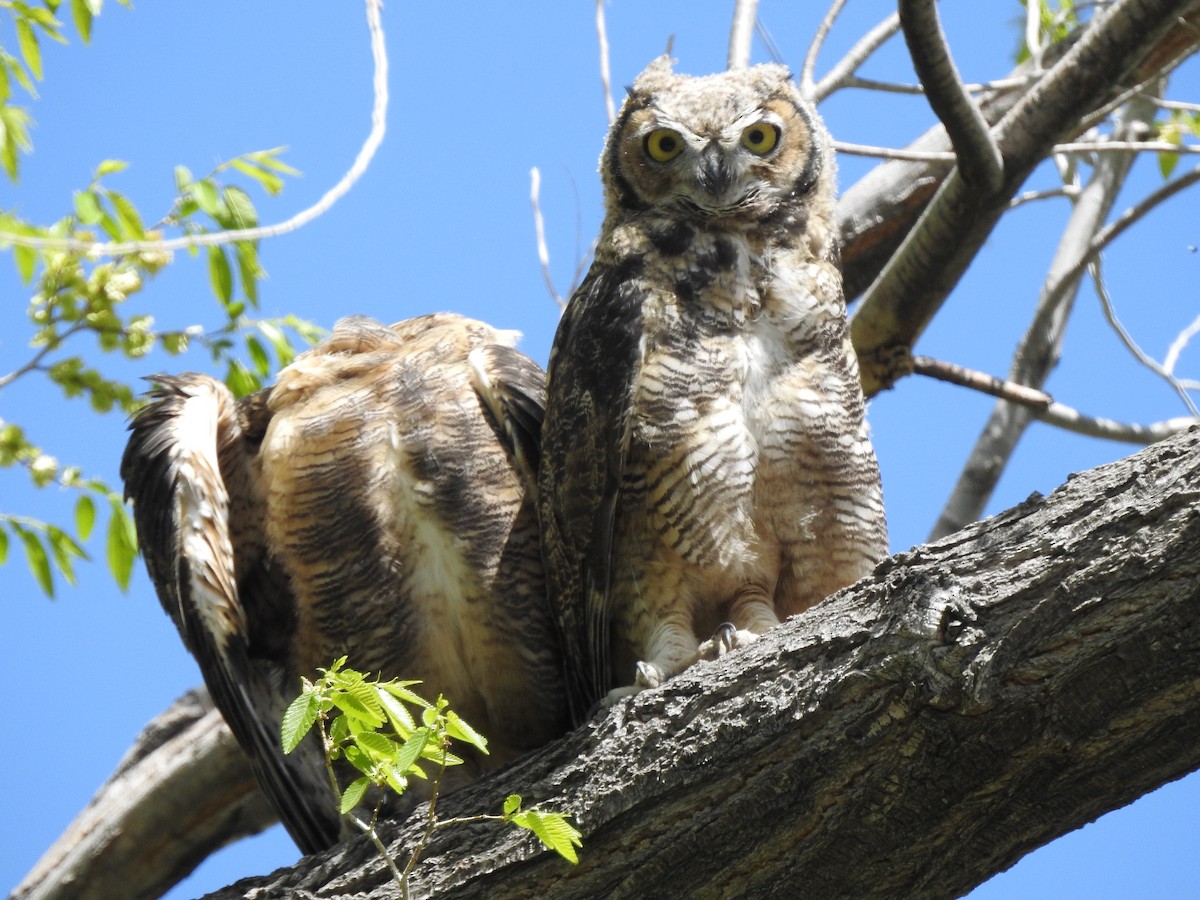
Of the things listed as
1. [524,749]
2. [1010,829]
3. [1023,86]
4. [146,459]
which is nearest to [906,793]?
[1010,829]

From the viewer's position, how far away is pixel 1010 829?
2.48m

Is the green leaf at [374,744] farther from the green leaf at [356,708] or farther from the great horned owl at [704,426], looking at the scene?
the great horned owl at [704,426]

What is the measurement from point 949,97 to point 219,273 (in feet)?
7.57

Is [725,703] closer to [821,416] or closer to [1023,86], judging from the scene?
[821,416]

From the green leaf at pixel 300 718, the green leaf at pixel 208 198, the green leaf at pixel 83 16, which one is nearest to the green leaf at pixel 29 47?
the green leaf at pixel 83 16

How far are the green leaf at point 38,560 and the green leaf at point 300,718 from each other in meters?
2.26

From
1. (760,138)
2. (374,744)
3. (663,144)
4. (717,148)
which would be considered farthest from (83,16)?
(374,744)

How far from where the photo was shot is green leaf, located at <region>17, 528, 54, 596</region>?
14.4 feet

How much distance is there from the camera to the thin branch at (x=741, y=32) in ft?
15.6

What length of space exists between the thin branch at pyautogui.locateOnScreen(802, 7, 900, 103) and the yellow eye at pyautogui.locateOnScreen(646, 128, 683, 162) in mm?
1023

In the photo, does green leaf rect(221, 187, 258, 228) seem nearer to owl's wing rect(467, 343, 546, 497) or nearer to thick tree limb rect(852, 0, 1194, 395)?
owl's wing rect(467, 343, 546, 497)

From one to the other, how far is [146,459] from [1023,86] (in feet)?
11.0

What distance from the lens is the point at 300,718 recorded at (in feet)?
8.04

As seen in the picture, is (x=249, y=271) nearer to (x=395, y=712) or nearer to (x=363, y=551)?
(x=363, y=551)
